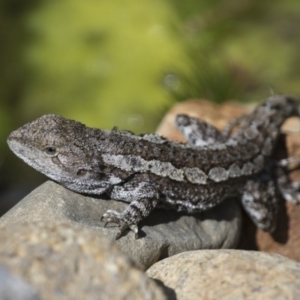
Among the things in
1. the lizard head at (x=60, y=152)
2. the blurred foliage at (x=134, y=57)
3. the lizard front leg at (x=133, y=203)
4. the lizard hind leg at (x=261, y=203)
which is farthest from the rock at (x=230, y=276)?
the blurred foliage at (x=134, y=57)

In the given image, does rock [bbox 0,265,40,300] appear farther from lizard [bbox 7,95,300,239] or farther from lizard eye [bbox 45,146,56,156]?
lizard eye [bbox 45,146,56,156]

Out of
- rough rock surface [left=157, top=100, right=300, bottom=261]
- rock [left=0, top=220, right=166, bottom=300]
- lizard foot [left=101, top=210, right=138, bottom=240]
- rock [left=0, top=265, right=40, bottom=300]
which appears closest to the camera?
rock [left=0, top=265, right=40, bottom=300]

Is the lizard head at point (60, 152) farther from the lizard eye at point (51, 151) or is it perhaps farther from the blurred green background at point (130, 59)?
the blurred green background at point (130, 59)

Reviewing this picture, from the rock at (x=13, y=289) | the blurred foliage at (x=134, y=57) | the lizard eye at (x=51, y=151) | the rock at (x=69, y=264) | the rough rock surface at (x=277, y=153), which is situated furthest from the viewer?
the blurred foliage at (x=134, y=57)

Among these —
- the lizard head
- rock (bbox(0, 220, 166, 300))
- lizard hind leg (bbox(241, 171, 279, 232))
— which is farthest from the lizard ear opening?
lizard hind leg (bbox(241, 171, 279, 232))

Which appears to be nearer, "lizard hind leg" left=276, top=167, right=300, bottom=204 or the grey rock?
the grey rock

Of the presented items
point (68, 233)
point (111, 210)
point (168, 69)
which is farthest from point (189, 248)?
point (168, 69)
